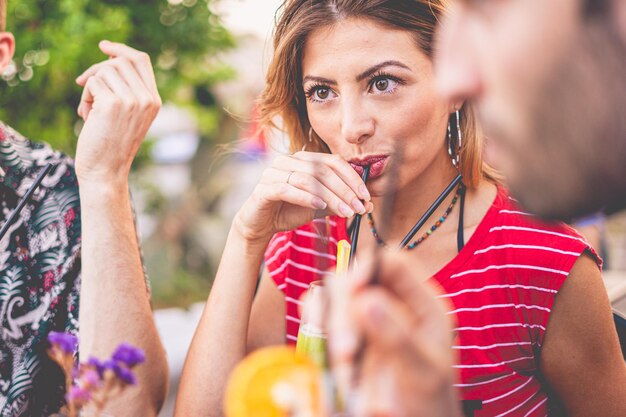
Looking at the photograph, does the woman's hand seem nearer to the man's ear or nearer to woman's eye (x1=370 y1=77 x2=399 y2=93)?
woman's eye (x1=370 y1=77 x2=399 y2=93)

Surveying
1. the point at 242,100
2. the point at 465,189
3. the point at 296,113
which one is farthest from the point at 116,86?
the point at 242,100

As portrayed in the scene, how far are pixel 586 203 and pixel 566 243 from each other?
91cm

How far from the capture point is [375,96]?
4.88 feet

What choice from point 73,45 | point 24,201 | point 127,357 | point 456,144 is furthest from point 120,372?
point 73,45

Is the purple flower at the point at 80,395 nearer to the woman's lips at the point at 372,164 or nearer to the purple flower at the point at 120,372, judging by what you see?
the purple flower at the point at 120,372

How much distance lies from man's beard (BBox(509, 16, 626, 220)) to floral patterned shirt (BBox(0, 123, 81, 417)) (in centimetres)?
123

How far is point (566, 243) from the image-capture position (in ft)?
5.07

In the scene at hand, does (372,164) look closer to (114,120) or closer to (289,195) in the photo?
(289,195)

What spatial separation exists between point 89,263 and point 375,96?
797 millimetres

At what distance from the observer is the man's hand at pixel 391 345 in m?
0.57

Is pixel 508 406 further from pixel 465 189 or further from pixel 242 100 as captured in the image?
pixel 242 100

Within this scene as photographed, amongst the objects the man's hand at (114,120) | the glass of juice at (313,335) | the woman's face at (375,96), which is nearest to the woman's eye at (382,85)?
the woman's face at (375,96)

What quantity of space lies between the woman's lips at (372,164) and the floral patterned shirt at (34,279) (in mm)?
760

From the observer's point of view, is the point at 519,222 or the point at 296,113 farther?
the point at 296,113
